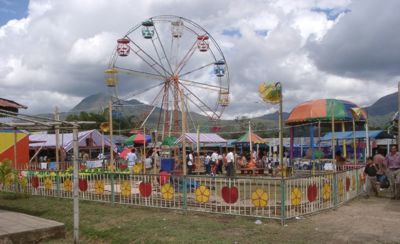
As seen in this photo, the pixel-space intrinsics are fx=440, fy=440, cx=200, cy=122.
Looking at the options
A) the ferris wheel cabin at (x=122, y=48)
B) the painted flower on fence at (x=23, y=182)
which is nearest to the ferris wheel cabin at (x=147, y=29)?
the ferris wheel cabin at (x=122, y=48)

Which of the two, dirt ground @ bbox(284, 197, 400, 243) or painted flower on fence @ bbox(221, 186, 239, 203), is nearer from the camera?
dirt ground @ bbox(284, 197, 400, 243)

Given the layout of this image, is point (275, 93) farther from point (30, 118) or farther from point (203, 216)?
point (30, 118)

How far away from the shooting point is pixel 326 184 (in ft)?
31.9

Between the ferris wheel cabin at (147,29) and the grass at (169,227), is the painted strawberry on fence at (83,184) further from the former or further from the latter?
the ferris wheel cabin at (147,29)

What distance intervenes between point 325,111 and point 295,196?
1102 centimetres

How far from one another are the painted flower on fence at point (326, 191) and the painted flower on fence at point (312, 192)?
1.17ft

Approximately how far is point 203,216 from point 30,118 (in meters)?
3.97

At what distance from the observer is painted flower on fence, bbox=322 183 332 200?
963cm

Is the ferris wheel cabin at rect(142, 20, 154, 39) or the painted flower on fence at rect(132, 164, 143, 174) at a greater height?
the ferris wheel cabin at rect(142, 20, 154, 39)

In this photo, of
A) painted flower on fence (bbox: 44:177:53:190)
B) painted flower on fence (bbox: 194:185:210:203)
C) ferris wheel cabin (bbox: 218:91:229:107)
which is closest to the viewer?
painted flower on fence (bbox: 194:185:210:203)

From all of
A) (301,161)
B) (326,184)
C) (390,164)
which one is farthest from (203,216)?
(301,161)

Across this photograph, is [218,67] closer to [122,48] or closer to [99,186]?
[122,48]

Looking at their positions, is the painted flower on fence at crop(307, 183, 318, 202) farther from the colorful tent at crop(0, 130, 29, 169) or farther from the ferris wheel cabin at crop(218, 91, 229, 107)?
the ferris wheel cabin at crop(218, 91, 229, 107)

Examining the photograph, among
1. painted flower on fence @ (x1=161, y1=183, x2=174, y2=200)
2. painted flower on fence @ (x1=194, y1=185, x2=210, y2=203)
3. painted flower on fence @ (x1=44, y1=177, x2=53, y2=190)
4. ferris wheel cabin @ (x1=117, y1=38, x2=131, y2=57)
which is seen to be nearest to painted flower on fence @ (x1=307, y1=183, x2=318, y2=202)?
painted flower on fence @ (x1=194, y1=185, x2=210, y2=203)
